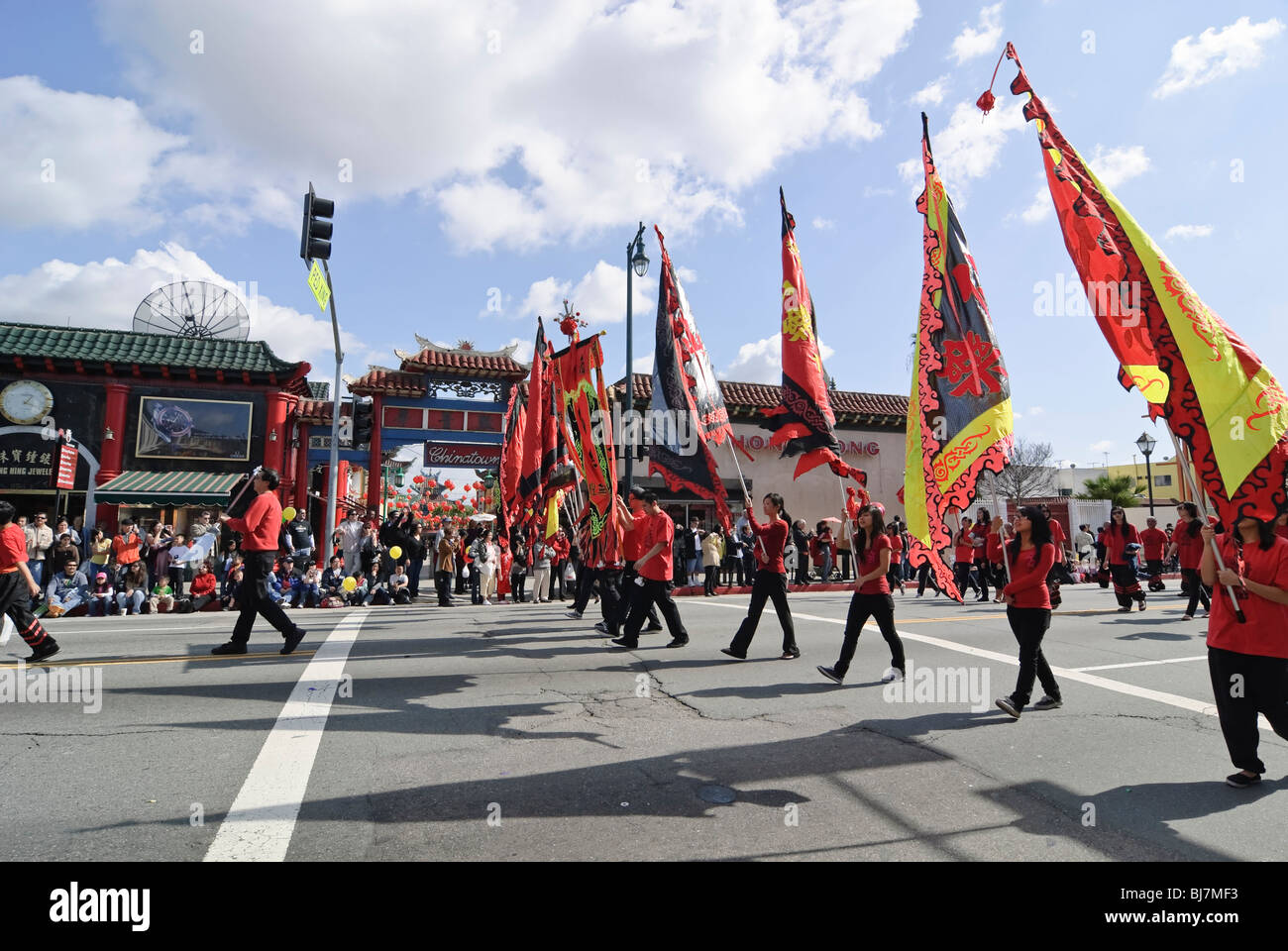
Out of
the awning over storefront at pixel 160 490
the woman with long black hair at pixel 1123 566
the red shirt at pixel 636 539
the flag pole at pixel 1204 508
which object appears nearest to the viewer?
the flag pole at pixel 1204 508

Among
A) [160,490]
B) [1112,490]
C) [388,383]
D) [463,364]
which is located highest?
[463,364]

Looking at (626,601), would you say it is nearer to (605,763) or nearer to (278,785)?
(605,763)

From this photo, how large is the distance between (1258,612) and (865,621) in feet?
10.0

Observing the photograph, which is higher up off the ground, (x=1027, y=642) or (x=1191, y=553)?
(x=1191, y=553)

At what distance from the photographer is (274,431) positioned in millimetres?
22891

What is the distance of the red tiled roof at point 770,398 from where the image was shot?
81.7 ft

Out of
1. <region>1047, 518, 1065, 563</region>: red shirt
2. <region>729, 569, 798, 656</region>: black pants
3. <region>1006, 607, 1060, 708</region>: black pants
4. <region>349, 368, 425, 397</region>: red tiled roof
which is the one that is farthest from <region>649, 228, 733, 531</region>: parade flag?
<region>349, 368, 425, 397</region>: red tiled roof

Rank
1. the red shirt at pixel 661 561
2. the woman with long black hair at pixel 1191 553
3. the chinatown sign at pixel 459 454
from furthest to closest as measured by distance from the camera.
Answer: the chinatown sign at pixel 459 454 → the woman with long black hair at pixel 1191 553 → the red shirt at pixel 661 561

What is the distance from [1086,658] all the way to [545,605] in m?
9.14

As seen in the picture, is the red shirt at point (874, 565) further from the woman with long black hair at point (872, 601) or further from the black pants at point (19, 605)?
the black pants at point (19, 605)

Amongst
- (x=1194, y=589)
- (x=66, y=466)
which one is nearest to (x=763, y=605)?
(x=1194, y=589)

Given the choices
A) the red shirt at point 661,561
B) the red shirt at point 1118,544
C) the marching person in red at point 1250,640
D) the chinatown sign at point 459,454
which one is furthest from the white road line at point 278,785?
the chinatown sign at point 459,454

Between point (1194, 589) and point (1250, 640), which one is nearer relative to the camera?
point (1250, 640)
